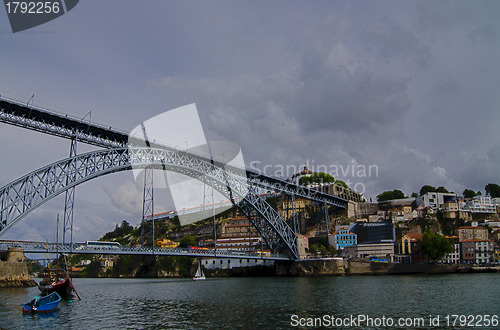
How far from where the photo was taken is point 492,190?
94688 mm

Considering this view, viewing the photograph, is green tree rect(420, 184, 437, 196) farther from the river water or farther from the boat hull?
the boat hull

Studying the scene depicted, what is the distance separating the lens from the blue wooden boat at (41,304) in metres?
19.7

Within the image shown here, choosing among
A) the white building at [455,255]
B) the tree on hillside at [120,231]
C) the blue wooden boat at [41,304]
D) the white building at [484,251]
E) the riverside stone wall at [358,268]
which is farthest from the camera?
the tree on hillside at [120,231]

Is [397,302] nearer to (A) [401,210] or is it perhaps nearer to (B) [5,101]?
(B) [5,101]

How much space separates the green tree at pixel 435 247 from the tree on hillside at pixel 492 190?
163 ft

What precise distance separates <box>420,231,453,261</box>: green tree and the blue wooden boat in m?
47.5

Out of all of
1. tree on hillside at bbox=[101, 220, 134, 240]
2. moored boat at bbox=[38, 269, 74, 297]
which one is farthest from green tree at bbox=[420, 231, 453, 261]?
tree on hillside at bbox=[101, 220, 134, 240]

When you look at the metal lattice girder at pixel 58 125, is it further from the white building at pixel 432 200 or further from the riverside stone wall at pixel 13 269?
the white building at pixel 432 200

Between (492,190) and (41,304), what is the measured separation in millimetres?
101208

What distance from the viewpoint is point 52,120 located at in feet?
103

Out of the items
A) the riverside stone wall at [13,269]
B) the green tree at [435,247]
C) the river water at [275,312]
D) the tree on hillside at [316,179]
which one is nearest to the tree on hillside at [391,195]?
the tree on hillside at [316,179]

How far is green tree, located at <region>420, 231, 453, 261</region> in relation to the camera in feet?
175

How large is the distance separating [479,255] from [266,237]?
33.3 meters

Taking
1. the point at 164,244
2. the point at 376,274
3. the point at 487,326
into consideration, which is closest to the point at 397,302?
the point at 487,326
